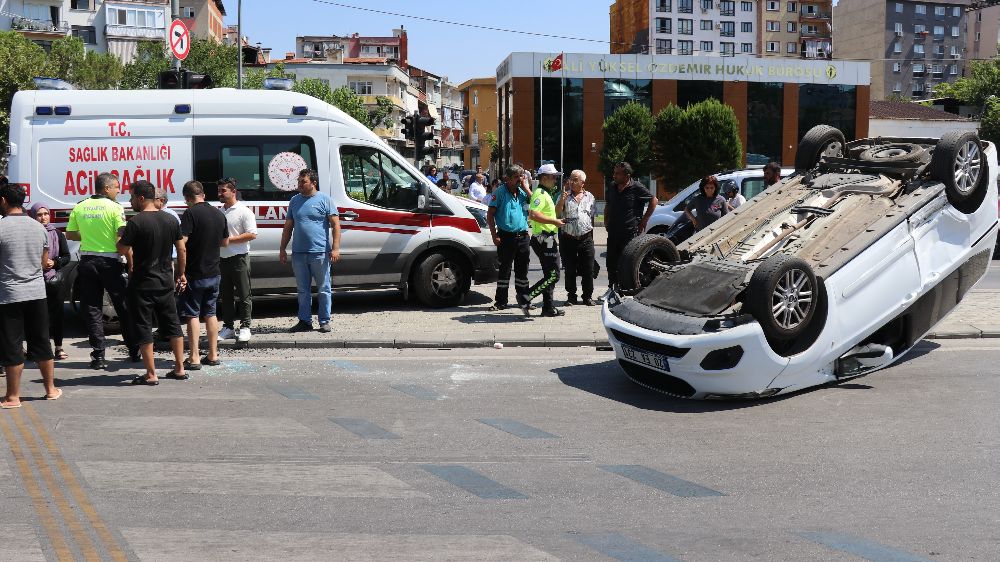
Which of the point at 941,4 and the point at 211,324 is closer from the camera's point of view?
the point at 211,324

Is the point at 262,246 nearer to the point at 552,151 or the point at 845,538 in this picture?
the point at 845,538

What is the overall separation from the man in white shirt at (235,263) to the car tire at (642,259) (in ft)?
12.8

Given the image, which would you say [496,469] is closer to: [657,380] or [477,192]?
[657,380]

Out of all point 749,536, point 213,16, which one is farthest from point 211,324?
point 213,16

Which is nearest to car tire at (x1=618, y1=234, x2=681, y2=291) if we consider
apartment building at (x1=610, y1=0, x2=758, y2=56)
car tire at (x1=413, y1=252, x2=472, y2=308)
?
car tire at (x1=413, y1=252, x2=472, y2=308)

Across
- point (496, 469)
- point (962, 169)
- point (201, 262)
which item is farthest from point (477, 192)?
point (496, 469)

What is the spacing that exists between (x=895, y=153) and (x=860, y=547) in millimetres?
5541

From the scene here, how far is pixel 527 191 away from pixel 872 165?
4.22m

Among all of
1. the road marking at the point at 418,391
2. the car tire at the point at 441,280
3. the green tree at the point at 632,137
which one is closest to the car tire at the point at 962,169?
the road marking at the point at 418,391

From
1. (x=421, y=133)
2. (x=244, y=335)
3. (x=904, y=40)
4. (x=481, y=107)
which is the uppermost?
(x=904, y=40)

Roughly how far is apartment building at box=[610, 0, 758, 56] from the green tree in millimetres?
46442

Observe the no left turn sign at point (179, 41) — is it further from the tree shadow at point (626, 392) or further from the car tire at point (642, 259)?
the car tire at point (642, 259)

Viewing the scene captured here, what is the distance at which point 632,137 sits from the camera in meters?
61.9

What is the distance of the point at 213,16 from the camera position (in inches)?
4097
